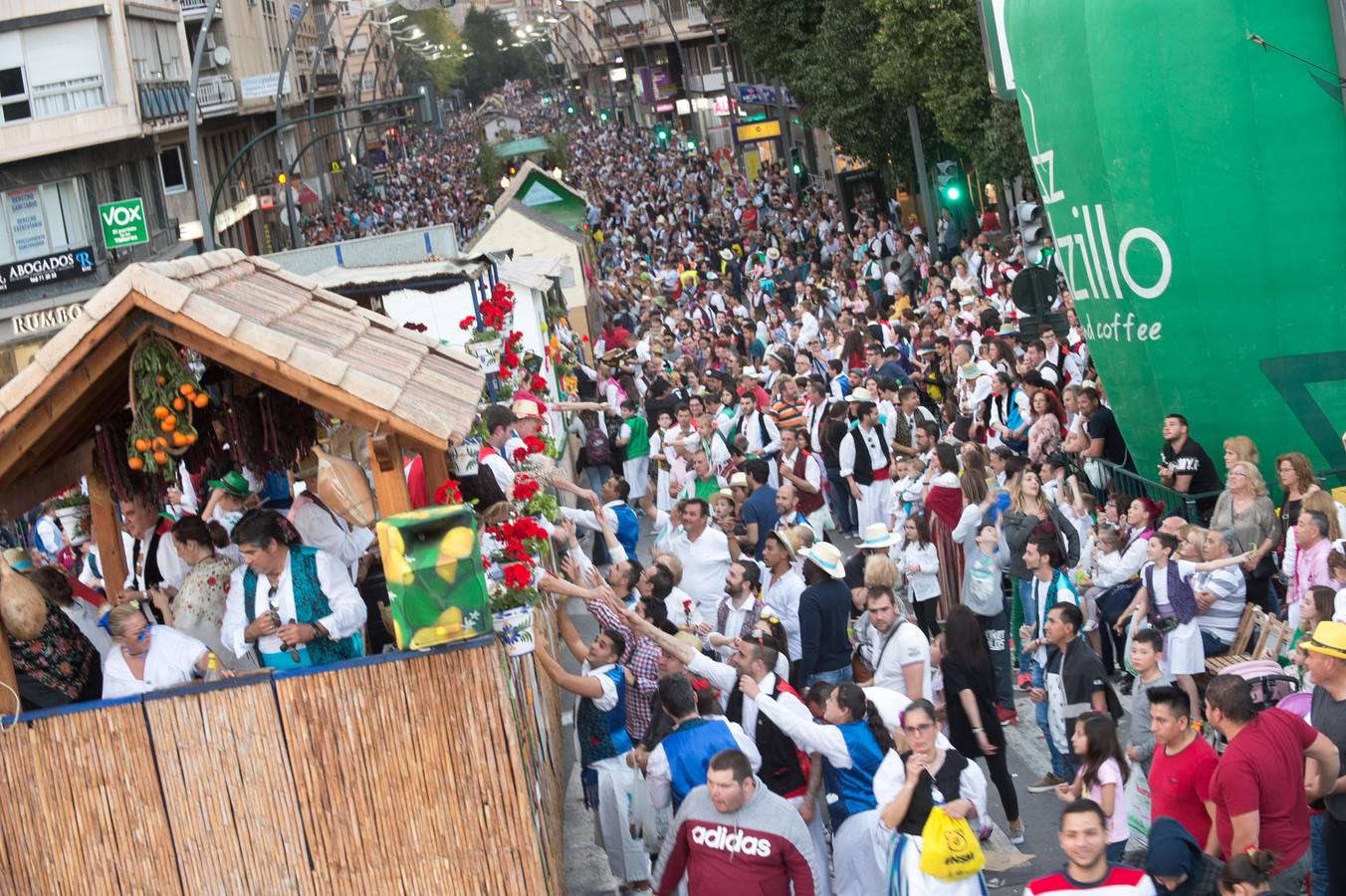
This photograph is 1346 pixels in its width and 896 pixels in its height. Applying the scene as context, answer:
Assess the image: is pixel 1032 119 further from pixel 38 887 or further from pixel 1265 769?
pixel 38 887

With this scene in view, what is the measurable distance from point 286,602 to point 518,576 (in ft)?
3.35

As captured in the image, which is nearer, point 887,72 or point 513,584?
point 513,584

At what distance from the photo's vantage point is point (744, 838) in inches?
292

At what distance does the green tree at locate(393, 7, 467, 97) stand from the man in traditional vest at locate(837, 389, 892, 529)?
5238 inches

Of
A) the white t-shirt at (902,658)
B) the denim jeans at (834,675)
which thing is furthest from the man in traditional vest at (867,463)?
the white t-shirt at (902,658)

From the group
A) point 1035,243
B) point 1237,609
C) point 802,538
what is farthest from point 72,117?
point 1237,609

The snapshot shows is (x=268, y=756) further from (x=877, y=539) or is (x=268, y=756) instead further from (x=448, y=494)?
(x=877, y=539)

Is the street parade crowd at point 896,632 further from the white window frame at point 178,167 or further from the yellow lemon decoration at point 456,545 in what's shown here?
the white window frame at point 178,167

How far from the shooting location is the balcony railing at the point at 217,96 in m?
54.6

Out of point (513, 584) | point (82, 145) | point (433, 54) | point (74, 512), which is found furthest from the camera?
point (433, 54)

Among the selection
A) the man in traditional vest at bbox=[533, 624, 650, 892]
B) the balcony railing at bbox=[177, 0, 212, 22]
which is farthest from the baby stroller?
the balcony railing at bbox=[177, 0, 212, 22]

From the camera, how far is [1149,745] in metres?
9.20

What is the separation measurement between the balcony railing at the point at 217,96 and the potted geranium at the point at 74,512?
44400mm

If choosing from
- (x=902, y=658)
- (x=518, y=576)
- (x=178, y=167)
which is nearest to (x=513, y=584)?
(x=518, y=576)
